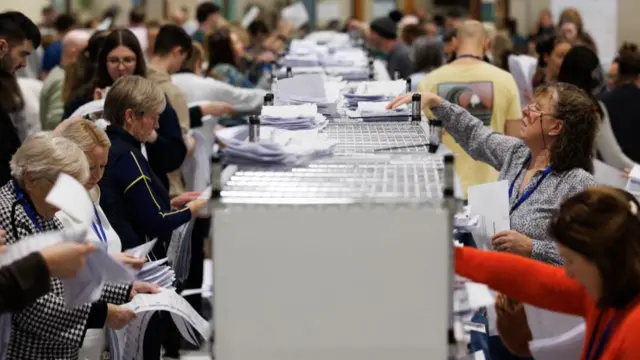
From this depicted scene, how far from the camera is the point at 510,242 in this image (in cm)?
394

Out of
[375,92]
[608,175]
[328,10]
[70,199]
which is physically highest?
[70,199]

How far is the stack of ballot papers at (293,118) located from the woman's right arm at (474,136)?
22.9 inches

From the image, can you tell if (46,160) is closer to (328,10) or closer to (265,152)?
(265,152)

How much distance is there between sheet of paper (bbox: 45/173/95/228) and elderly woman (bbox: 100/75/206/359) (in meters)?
1.77

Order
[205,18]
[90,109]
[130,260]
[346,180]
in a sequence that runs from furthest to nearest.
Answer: [205,18]
[90,109]
[130,260]
[346,180]

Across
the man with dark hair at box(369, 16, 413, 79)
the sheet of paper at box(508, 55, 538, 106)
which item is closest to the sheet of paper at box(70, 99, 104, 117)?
the sheet of paper at box(508, 55, 538, 106)

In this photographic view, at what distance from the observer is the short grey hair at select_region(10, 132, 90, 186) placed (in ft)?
11.8

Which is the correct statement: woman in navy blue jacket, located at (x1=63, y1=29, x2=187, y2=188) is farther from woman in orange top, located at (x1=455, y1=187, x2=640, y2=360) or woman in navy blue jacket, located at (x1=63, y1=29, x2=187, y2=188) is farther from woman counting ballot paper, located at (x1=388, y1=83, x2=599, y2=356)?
woman in orange top, located at (x1=455, y1=187, x2=640, y2=360)

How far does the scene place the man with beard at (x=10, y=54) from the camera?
554 cm

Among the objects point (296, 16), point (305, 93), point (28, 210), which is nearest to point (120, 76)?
point (305, 93)

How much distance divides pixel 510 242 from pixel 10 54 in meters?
2.74

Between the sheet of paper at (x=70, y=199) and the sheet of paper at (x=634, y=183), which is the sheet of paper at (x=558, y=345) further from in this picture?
the sheet of paper at (x=634, y=183)

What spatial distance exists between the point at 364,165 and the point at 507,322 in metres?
0.59

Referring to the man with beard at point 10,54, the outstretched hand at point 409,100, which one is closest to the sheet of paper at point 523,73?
the man with beard at point 10,54
